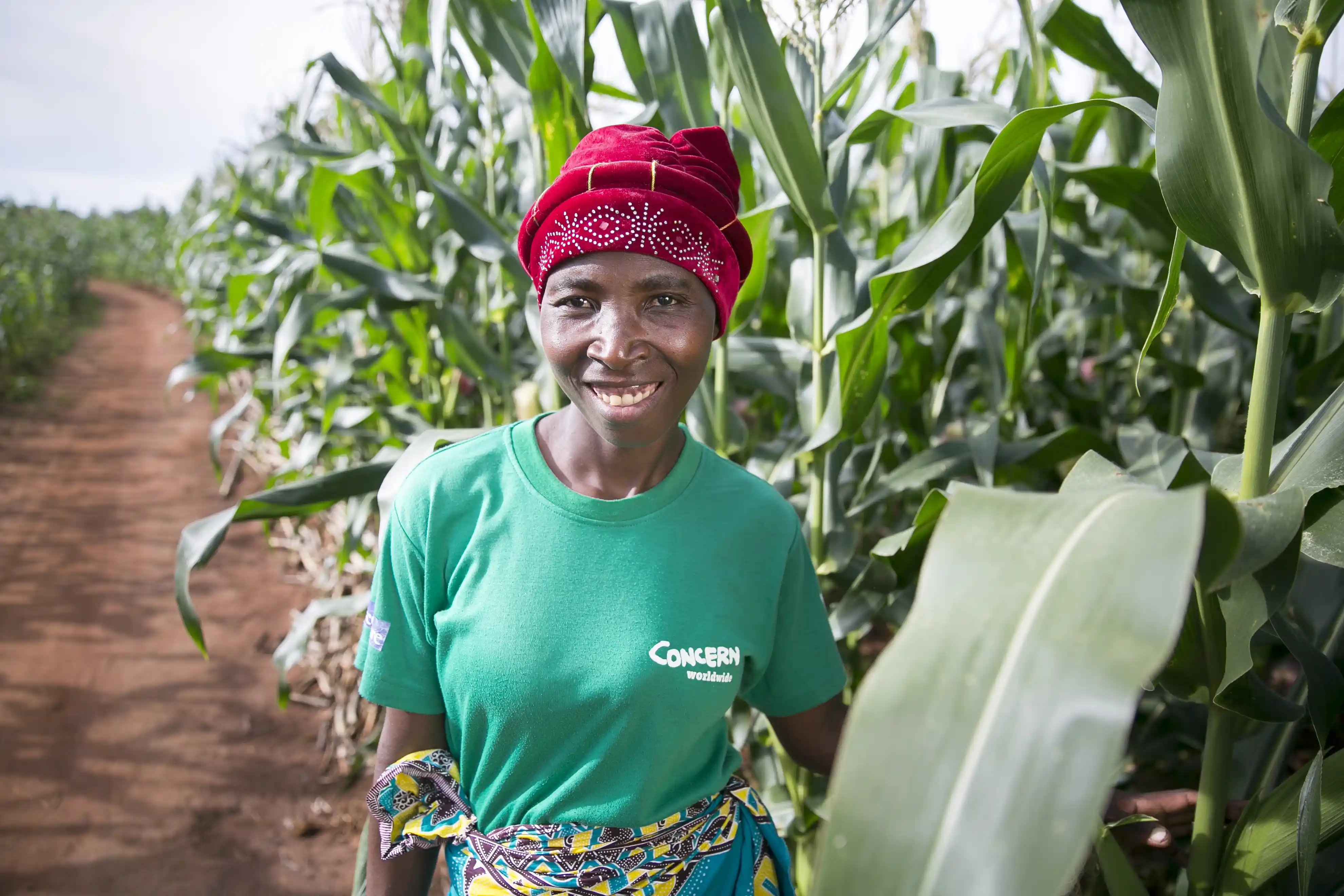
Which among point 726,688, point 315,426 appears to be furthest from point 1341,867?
point 315,426

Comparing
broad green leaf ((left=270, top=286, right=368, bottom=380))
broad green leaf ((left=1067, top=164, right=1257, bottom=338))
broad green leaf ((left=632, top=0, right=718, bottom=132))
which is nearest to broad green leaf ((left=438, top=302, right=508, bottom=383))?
broad green leaf ((left=270, top=286, right=368, bottom=380))

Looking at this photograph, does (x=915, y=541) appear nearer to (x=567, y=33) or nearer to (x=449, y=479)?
(x=449, y=479)

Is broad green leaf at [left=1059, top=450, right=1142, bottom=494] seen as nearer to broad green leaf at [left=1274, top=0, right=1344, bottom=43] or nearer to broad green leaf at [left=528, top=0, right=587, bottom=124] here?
broad green leaf at [left=1274, top=0, right=1344, bottom=43]

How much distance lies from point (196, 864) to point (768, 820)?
1.67 m

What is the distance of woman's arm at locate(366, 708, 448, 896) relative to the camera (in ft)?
3.15

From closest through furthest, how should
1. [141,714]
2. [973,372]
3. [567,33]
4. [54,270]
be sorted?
[567,33], [973,372], [141,714], [54,270]

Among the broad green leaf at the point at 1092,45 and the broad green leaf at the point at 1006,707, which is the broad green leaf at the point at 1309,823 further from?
the broad green leaf at the point at 1092,45

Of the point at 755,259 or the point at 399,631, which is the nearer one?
the point at 399,631

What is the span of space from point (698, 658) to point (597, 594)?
13 cm

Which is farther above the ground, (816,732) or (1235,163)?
(1235,163)

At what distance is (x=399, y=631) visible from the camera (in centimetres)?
94

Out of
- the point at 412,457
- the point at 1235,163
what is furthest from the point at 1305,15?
the point at 412,457

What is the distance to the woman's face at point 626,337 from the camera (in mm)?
862

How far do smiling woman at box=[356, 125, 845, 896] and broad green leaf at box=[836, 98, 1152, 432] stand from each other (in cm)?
20
